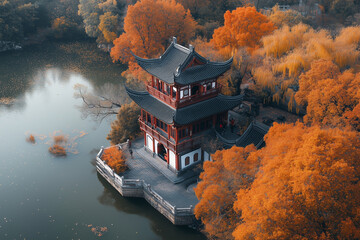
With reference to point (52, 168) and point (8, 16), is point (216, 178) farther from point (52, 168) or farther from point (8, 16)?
point (8, 16)

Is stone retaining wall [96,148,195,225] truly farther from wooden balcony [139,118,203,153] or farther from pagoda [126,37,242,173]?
wooden balcony [139,118,203,153]

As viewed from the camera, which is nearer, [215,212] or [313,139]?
[313,139]

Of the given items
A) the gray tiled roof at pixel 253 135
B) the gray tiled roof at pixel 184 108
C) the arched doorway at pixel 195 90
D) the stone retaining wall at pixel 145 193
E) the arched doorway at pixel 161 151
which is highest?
the arched doorway at pixel 195 90

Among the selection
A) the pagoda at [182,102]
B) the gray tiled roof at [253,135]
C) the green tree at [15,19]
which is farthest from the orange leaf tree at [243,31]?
the green tree at [15,19]

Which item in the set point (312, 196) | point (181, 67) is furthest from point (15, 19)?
point (312, 196)

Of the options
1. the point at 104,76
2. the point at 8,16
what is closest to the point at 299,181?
the point at 104,76

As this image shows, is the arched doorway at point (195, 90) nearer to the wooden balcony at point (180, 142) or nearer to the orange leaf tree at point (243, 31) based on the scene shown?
the wooden balcony at point (180, 142)
